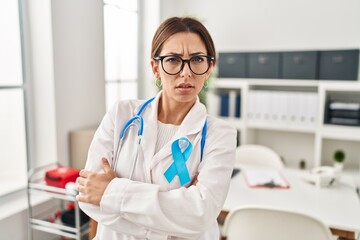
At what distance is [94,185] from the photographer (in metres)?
0.86

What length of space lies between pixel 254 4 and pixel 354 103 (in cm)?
Answer: 135

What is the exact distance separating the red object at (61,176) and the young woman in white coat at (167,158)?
0.79m

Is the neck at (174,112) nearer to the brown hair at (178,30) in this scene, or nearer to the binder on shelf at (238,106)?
the brown hair at (178,30)

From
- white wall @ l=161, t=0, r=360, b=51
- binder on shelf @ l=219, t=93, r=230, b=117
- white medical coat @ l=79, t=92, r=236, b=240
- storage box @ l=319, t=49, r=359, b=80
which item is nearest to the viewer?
white medical coat @ l=79, t=92, r=236, b=240

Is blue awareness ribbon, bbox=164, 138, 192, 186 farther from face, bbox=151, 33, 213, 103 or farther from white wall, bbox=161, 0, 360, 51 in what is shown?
white wall, bbox=161, 0, 360, 51

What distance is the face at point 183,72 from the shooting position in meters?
0.88

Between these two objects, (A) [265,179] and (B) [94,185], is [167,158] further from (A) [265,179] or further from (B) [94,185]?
(A) [265,179]

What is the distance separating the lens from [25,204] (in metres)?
1.43

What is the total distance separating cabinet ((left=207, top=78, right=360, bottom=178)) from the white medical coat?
2.22 metres

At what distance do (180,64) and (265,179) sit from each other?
143 cm

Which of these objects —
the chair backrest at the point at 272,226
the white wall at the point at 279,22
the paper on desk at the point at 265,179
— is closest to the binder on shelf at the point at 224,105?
the white wall at the point at 279,22

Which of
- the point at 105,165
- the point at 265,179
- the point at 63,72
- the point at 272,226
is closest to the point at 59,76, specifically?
the point at 63,72

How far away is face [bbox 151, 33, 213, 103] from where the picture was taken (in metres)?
0.88

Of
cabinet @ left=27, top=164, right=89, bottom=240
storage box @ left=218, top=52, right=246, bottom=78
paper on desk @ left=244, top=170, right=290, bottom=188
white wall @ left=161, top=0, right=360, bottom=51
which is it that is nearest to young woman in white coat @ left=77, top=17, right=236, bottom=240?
cabinet @ left=27, top=164, right=89, bottom=240
